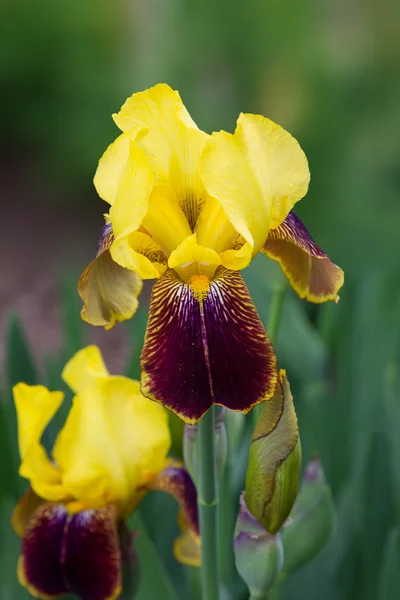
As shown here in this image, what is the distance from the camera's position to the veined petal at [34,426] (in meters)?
0.69

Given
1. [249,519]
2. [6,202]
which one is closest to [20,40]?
[6,202]

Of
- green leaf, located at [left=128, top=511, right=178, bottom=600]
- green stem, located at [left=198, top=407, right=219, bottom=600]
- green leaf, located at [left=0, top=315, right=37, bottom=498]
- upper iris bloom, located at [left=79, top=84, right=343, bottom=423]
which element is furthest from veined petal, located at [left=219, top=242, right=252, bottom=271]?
green leaf, located at [left=0, top=315, right=37, bottom=498]

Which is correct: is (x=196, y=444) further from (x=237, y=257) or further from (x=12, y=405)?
(x=12, y=405)

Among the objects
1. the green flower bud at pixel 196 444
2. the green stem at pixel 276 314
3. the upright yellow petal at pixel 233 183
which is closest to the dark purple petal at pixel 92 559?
the green flower bud at pixel 196 444

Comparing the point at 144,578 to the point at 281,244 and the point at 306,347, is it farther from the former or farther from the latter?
the point at 306,347

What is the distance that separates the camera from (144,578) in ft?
2.52

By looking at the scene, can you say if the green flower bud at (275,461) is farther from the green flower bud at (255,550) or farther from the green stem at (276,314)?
the green stem at (276,314)

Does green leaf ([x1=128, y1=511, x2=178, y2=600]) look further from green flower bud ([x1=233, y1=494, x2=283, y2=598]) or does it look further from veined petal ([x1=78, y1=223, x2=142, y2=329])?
veined petal ([x1=78, y1=223, x2=142, y2=329])

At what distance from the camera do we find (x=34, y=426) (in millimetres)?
688

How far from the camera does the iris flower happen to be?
689 mm

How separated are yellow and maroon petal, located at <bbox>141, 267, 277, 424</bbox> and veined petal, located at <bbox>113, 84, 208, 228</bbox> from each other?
0.09 m

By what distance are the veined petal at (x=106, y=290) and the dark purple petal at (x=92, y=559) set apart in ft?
0.71

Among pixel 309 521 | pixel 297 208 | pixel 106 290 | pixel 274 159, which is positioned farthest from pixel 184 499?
pixel 297 208

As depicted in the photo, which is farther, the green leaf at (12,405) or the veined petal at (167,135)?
the green leaf at (12,405)
